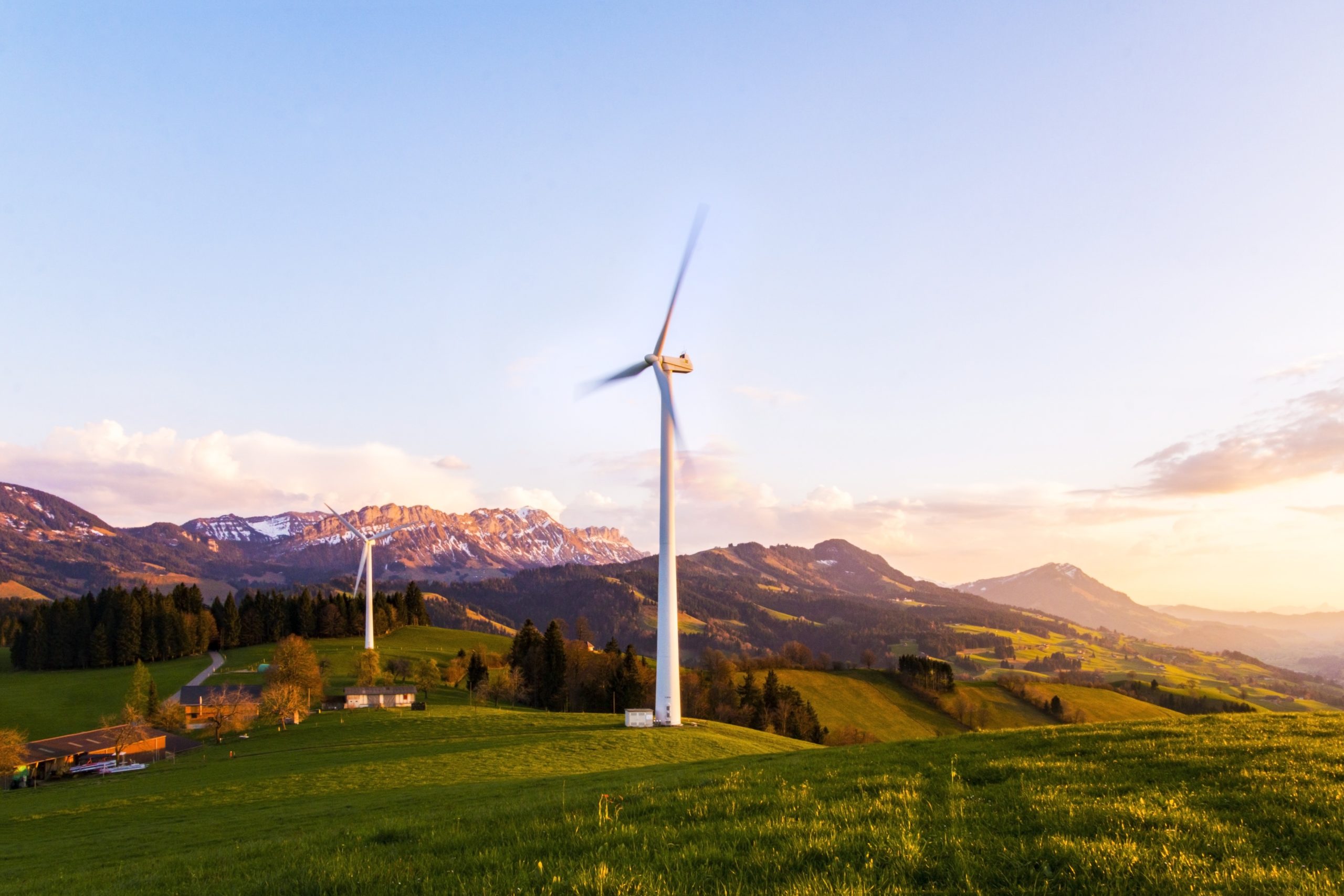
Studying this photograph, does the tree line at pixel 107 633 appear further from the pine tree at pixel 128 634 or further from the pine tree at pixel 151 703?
the pine tree at pixel 151 703

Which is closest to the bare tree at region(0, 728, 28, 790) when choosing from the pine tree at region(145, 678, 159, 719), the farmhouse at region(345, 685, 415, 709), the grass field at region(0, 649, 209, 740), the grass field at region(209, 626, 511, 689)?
the pine tree at region(145, 678, 159, 719)

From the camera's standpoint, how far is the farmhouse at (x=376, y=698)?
127125 millimetres

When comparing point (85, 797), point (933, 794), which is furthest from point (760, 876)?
point (85, 797)

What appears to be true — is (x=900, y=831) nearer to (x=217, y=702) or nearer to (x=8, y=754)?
(x=8, y=754)

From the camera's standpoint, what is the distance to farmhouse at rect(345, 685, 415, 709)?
127m

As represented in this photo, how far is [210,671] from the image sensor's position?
163125 mm

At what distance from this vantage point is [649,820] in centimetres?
1238

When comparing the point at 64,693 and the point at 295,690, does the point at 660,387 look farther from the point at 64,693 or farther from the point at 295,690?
the point at 64,693

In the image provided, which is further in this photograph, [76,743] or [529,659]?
[529,659]

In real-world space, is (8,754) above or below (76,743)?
above

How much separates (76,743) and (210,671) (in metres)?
56.2

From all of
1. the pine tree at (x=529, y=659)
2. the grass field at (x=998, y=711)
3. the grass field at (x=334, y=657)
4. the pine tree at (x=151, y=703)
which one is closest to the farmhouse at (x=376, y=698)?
the grass field at (x=334, y=657)

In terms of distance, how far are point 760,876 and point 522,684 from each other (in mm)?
140315

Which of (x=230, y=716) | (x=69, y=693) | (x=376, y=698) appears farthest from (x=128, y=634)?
(x=230, y=716)
